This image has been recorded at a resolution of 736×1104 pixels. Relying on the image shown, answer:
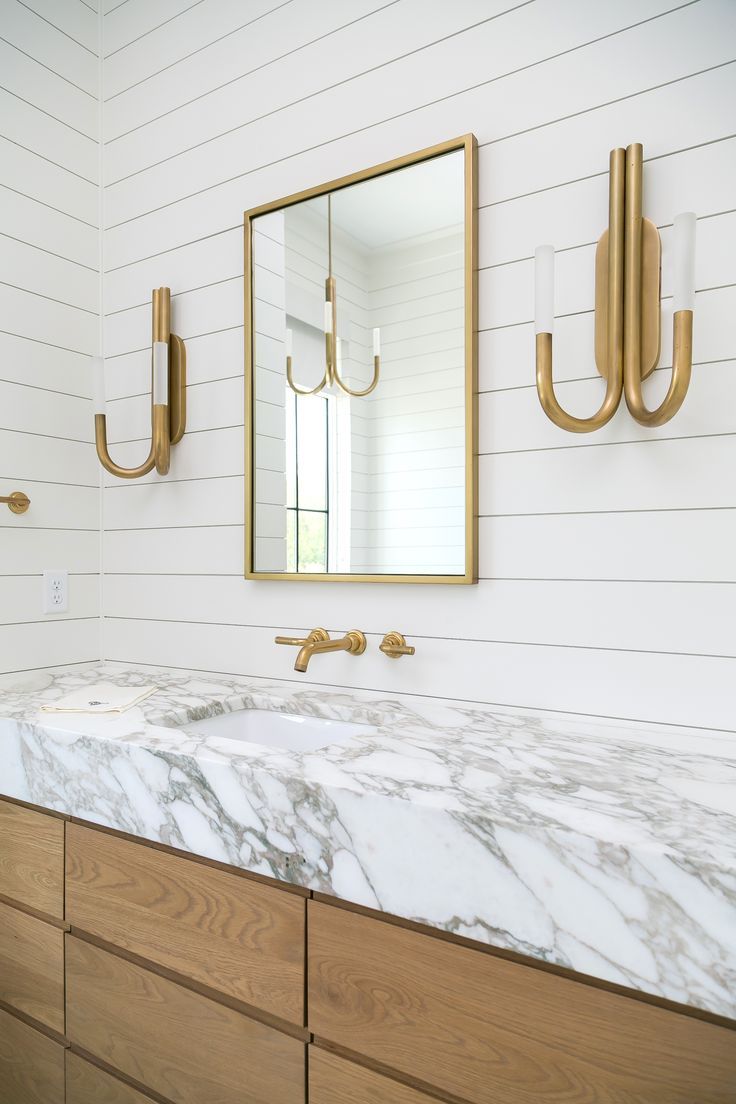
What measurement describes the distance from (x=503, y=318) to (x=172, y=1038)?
126 cm

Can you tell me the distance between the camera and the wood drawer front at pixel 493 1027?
0.65 metres

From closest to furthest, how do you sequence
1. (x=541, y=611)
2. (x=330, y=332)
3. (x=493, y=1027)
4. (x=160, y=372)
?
(x=493, y=1027) → (x=541, y=611) → (x=330, y=332) → (x=160, y=372)

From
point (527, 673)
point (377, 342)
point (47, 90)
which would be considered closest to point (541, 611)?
point (527, 673)

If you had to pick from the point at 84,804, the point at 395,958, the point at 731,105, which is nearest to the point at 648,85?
the point at 731,105

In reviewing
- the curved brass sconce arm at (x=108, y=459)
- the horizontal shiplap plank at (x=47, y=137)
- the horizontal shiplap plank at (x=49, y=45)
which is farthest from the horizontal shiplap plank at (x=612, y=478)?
the horizontal shiplap plank at (x=49, y=45)

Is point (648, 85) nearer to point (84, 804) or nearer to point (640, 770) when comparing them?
point (640, 770)

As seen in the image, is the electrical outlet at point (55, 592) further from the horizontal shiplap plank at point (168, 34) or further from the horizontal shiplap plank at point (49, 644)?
the horizontal shiplap plank at point (168, 34)

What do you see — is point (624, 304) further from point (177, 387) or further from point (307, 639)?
point (177, 387)

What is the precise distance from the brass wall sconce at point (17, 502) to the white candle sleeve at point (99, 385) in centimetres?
26

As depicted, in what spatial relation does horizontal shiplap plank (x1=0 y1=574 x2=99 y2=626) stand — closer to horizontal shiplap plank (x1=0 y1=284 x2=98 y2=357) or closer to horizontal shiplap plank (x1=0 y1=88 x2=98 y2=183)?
horizontal shiplap plank (x1=0 y1=284 x2=98 y2=357)

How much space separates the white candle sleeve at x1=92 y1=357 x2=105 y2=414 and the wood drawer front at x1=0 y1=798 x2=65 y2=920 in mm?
879

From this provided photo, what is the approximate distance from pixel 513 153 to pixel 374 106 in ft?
1.13

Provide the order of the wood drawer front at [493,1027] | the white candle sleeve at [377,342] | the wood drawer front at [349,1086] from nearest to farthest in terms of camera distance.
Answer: the wood drawer front at [493,1027] < the wood drawer front at [349,1086] < the white candle sleeve at [377,342]

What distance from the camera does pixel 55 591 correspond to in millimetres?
1742
